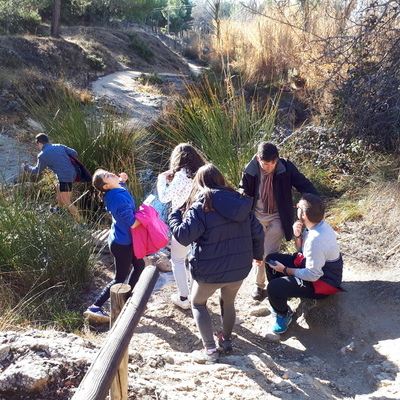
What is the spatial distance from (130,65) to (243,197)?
23708mm

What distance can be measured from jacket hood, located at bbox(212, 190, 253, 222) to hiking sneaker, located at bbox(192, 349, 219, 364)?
942 mm

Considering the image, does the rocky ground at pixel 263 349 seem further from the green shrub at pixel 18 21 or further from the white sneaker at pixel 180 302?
the green shrub at pixel 18 21

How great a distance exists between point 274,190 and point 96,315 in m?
1.77

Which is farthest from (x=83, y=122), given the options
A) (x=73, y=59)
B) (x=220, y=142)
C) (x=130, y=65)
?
(x=130, y=65)

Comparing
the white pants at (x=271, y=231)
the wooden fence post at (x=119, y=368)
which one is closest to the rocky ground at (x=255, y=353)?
the wooden fence post at (x=119, y=368)

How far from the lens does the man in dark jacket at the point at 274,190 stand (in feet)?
12.6

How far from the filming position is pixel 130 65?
25266mm

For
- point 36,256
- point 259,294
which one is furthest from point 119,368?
point 36,256

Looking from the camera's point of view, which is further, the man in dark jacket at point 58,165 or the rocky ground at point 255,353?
the man in dark jacket at point 58,165

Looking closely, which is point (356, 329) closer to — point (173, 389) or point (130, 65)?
point (173, 389)

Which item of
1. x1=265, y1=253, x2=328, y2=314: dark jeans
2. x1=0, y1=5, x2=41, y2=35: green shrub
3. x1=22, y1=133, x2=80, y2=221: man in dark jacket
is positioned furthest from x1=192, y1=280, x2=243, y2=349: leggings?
x1=0, y1=5, x2=41, y2=35: green shrub

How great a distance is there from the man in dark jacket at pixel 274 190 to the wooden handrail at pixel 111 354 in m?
1.86

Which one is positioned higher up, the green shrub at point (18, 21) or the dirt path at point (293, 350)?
the green shrub at point (18, 21)

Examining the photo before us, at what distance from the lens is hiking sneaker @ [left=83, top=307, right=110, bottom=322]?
3.91m
